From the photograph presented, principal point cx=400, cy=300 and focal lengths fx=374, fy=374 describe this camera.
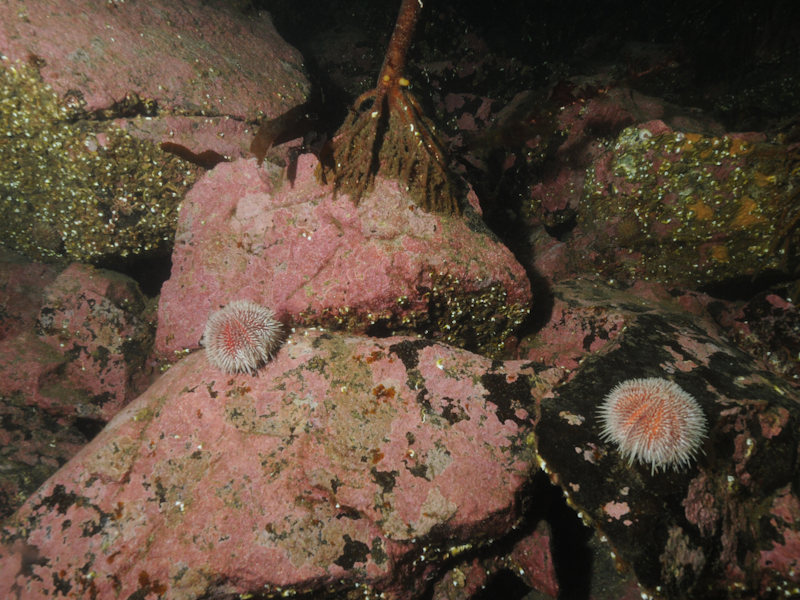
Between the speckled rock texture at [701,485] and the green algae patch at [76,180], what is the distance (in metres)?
4.34

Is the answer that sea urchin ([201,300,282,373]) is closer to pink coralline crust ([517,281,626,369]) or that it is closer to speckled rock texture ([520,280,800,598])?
speckled rock texture ([520,280,800,598])

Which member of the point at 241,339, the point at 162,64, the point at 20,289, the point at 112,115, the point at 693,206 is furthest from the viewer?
the point at 20,289

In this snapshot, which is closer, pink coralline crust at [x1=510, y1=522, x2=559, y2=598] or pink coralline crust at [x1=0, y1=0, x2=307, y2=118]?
pink coralline crust at [x1=510, y1=522, x2=559, y2=598]

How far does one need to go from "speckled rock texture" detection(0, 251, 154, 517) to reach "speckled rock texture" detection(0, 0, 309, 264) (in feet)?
1.28

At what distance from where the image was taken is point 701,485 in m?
2.28

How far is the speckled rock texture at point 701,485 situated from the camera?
2137 millimetres

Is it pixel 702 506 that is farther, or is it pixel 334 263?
pixel 334 263

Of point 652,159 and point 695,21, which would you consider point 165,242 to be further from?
point 695,21

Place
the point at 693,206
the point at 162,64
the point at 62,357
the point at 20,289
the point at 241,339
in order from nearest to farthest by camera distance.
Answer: the point at 241,339 < the point at 693,206 < the point at 162,64 < the point at 62,357 < the point at 20,289

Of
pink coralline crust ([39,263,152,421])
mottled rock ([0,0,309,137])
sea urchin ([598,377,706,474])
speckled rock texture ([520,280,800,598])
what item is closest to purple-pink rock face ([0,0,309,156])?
mottled rock ([0,0,309,137])

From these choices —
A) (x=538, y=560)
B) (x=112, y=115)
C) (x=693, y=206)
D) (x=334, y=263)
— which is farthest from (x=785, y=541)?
(x=112, y=115)

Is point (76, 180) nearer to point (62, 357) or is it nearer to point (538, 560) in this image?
point (62, 357)

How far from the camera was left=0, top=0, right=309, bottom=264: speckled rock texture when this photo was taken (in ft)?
11.3

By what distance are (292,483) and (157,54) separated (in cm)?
447
